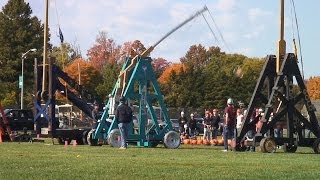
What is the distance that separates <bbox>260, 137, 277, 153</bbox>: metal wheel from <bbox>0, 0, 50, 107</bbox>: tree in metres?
58.4

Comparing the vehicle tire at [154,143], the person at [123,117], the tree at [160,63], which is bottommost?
the vehicle tire at [154,143]

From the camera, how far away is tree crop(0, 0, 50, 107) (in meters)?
84.3

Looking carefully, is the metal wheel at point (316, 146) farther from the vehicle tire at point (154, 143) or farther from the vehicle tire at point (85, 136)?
the vehicle tire at point (85, 136)

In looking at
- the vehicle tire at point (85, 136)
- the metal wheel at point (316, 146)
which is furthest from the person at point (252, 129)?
the vehicle tire at point (85, 136)

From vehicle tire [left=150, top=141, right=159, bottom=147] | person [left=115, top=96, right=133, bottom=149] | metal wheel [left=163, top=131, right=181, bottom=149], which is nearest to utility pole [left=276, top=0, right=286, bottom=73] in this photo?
metal wheel [left=163, top=131, right=181, bottom=149]

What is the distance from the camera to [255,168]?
1642 cm

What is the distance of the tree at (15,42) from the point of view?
8430 cm

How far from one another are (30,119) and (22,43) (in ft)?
139

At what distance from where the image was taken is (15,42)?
8738 cm

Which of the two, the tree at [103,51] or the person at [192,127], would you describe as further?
the tree at [103,51]

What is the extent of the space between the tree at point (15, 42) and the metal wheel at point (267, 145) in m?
58.4

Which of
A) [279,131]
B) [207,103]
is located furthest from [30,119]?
[207,103]

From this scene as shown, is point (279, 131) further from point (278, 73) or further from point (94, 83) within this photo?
point (94, 83)

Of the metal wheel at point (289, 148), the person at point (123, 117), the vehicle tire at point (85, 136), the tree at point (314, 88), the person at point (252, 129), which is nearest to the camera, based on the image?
the person at point (252, 129)
